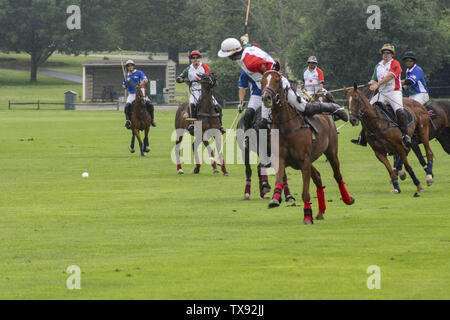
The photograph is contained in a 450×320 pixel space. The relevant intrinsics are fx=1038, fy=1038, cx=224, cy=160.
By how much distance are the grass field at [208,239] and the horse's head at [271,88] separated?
6.11ft

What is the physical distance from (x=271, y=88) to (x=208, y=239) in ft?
8.08

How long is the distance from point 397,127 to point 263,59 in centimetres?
458

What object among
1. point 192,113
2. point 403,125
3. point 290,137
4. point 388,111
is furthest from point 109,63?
point 290,137

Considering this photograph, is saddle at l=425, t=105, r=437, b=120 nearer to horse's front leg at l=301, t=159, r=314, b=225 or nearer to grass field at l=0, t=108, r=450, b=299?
grass field at l=0, t=108, r=450, b=299

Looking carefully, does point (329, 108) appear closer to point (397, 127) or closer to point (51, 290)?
point (397, 127)

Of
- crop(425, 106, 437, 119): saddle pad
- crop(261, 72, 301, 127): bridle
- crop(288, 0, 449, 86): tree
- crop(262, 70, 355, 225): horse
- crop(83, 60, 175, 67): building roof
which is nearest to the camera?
crop(261, 72, 301, 127): bridle

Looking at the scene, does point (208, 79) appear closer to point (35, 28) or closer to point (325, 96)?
point (325, 96)

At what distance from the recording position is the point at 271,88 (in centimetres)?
1497

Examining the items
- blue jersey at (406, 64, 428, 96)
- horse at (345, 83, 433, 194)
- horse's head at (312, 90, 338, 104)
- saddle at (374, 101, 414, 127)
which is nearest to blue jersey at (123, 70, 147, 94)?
horse's head at (312, 90, 338, 104)

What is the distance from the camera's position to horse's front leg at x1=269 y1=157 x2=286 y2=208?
1478 cm

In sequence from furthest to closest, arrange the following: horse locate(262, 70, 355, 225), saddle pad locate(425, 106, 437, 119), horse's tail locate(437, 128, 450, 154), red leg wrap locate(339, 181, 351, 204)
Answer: horse's tail locate(437, 128, 450, 154) → saddle pad locate(425, 106, 437, 119) → red leg wrap locate(339, 181, 351, 204) → horse locate(262, 70, 355, 225)

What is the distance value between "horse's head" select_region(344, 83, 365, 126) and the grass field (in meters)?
1.50

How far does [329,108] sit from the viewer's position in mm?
16172

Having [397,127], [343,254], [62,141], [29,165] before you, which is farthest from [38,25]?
[343,254]
